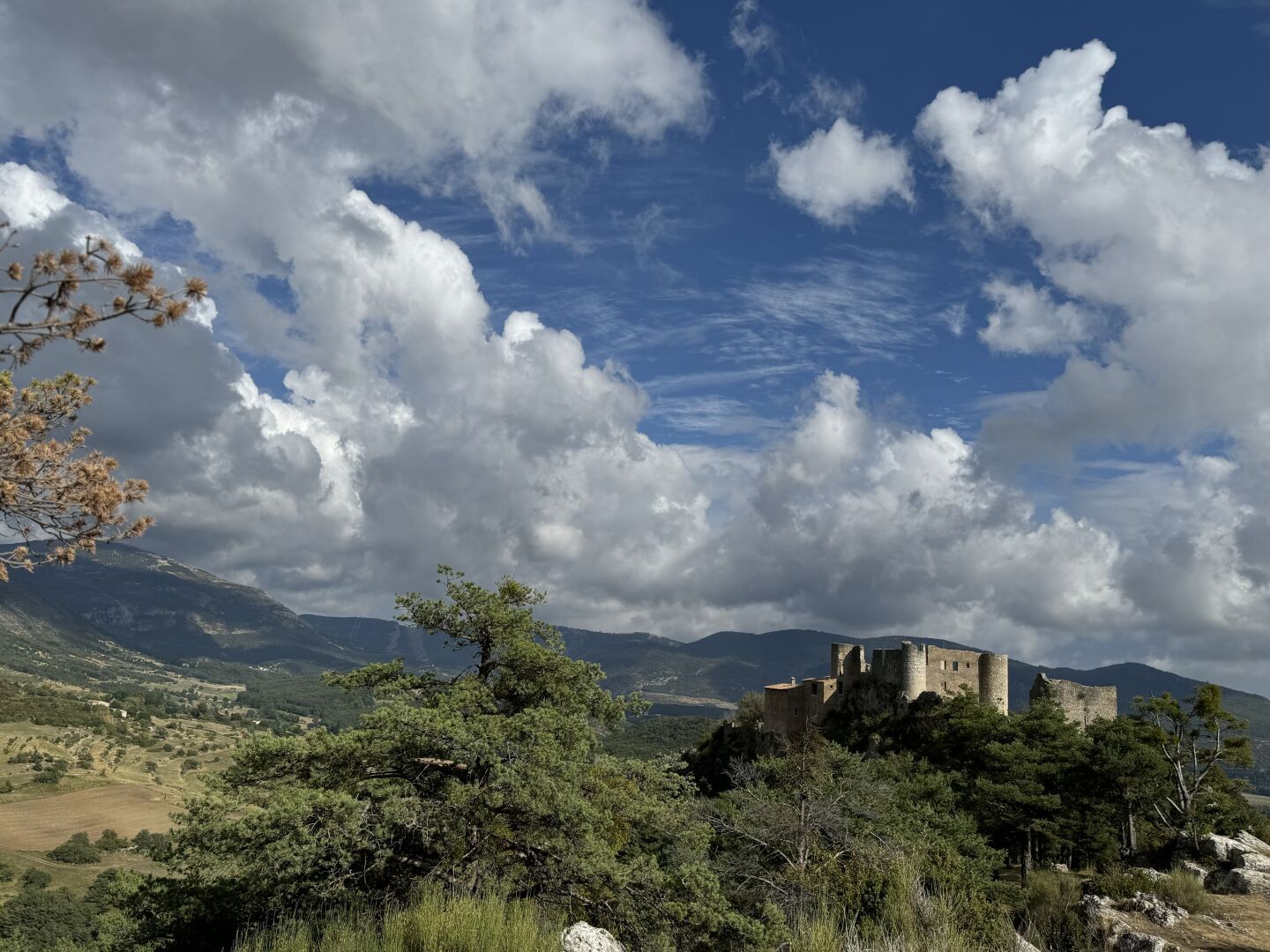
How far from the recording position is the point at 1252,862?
25594 mm

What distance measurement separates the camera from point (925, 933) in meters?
10.6

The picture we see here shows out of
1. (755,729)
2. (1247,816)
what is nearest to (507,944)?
(1247,816)

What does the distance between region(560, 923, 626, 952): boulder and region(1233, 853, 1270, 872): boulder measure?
79.3 feet

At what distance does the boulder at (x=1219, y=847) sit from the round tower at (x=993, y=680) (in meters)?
23.8

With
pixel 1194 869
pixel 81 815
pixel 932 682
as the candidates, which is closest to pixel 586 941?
pixel 1194 869

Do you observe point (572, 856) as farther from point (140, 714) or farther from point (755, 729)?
point (140, 714)

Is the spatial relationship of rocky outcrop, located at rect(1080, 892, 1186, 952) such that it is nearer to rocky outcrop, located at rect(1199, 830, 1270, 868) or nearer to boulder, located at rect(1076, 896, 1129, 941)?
boulder, located at rect(1076, 896, 1129, 941)

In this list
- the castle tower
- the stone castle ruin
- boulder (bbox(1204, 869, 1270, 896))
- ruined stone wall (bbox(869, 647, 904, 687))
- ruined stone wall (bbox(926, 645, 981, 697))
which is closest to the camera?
boulder (bbox(1204, 869, 1270, 896))

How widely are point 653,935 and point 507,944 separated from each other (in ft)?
21.5

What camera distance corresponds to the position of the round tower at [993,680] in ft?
180

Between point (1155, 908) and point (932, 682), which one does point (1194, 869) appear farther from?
point (932, 682)

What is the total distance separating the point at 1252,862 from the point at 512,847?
24.3 metres

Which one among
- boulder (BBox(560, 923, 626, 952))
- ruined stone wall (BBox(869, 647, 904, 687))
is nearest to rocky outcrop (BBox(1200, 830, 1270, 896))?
boulder (BBox(560, 923, 626, 952))

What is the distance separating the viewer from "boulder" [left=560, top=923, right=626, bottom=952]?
968 centimetres
